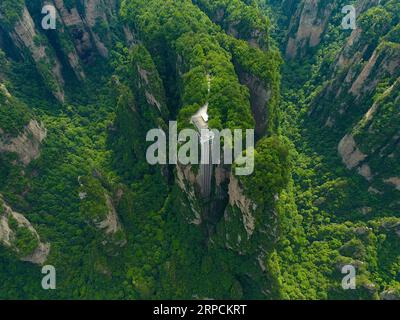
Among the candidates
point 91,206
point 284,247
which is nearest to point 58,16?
point 91,206

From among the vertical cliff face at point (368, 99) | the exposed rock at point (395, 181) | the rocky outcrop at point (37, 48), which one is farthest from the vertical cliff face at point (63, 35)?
the exposed rock at point (395, 181)

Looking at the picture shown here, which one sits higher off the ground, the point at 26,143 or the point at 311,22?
the point at 311,22

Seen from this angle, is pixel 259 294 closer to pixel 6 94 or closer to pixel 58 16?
pixel 6 94

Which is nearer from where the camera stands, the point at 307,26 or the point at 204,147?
the point at 204,147

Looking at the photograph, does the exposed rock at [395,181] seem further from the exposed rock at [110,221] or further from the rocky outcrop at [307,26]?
the exposed rock at [110,221]

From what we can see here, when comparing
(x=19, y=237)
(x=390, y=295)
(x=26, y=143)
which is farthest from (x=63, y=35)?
(x=390, y=295)

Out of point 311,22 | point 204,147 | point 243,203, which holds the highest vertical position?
point 311,22

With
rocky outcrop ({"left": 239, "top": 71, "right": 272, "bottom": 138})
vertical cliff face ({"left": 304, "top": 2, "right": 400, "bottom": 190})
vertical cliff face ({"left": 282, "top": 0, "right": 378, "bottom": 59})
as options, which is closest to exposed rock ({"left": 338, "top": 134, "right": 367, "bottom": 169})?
vertical cliff face ({"left": 304, "top": 2, "right": 400, "bottom": 190})

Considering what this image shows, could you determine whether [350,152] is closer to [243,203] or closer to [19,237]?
[243,203]

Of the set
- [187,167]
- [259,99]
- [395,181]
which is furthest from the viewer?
[259,99]
